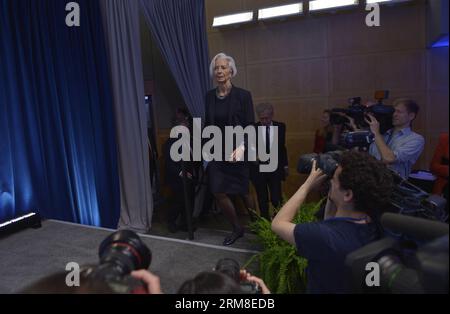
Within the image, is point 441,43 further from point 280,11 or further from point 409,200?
point 409,200

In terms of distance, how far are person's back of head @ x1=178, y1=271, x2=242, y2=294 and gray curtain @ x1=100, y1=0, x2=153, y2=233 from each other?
2.44 metres

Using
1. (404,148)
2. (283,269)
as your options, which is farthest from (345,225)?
(404,148)

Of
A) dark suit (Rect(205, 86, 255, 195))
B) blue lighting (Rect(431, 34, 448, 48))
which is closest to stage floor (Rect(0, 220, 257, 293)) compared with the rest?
dark suit (Rect(205, 86, 255, 195))

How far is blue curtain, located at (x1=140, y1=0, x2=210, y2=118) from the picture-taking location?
3.25 meters

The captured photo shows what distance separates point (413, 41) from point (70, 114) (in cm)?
306

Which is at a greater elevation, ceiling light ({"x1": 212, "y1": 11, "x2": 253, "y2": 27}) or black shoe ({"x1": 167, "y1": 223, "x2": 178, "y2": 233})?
ceiling light ({"x1": 212, "y1": 11, "x2": 253, "y2": 27})

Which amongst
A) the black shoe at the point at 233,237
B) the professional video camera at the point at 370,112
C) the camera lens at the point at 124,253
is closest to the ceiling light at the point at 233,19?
the professional video camera at the point at 370,112

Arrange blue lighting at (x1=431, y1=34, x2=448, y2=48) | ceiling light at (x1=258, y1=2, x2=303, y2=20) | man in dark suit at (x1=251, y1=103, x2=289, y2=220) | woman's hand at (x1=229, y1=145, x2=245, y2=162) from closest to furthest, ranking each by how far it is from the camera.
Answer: woman's hand at (x1=229, y1=145, x2=245, y2=162) < blue lighting at (x1=431, y1=34, x2=448, y2=48) < man in dark suit at (x1=251, y1=103, x2=289, y2=220) < ceiling light at (x1=258, y1=2, x2=303, y2=20)

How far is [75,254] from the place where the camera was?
7.66 feet

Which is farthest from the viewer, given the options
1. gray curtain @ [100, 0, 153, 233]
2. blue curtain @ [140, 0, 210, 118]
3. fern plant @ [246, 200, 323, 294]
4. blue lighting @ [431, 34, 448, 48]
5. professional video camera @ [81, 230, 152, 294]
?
blue curtain @ [140, 0, 210, 118]

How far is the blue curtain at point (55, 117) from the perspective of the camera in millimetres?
2662

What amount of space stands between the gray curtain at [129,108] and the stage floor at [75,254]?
48cm

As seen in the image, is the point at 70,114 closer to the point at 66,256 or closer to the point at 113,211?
the point at 113,211

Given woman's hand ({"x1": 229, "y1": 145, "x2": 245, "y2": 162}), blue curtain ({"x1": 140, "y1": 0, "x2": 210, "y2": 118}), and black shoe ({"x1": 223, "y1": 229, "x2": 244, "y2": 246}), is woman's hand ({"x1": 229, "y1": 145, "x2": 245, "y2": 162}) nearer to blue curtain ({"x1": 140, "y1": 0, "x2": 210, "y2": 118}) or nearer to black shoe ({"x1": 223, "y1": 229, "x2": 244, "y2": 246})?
black shoe ({"x1": 223, "y1": 229, "x2": 244, "y2": 246})
